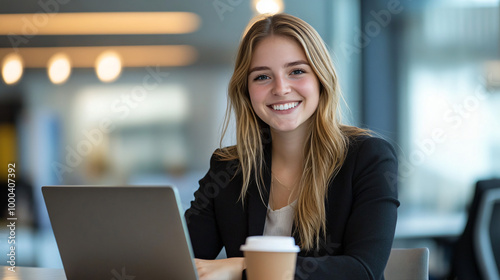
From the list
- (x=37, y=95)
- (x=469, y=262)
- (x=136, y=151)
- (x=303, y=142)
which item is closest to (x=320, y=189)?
(x=303, y=142)

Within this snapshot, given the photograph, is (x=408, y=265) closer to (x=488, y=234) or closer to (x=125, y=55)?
(x=488, y=234)

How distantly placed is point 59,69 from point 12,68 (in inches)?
13.5

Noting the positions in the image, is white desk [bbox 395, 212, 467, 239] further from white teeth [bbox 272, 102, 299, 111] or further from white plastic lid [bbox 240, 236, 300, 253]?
white plastic lid [bbox 240, 236, 300, 253]

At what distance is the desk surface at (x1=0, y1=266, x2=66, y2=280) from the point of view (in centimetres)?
137

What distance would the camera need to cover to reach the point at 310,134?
1773mm

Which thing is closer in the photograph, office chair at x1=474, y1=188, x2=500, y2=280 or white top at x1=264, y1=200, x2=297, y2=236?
white top at x1=264, y1=200, x2=297, y2=236

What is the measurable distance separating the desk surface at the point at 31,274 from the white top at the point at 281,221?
589mm

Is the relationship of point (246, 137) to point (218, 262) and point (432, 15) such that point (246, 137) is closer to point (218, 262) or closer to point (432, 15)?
point (218, 262)

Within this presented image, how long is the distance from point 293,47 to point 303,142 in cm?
30

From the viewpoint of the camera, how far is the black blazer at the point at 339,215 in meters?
1.26

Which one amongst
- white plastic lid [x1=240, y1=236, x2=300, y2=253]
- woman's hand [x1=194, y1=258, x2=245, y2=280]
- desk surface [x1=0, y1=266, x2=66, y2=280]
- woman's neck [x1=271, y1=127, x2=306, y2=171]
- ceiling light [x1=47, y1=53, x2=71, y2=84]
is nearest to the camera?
white plastic lid [x1=240, y1=236, x2=300, y2=253]

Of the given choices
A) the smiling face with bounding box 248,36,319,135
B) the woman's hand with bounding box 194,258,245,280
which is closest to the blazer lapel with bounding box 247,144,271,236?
the smiling face with bounding box 248,36,319,135

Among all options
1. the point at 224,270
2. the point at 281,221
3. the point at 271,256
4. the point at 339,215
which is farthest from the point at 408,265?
the point at 271,256

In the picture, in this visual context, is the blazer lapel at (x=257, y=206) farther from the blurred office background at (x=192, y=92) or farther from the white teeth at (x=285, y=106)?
the blurred office background at (x=192, y=92)
